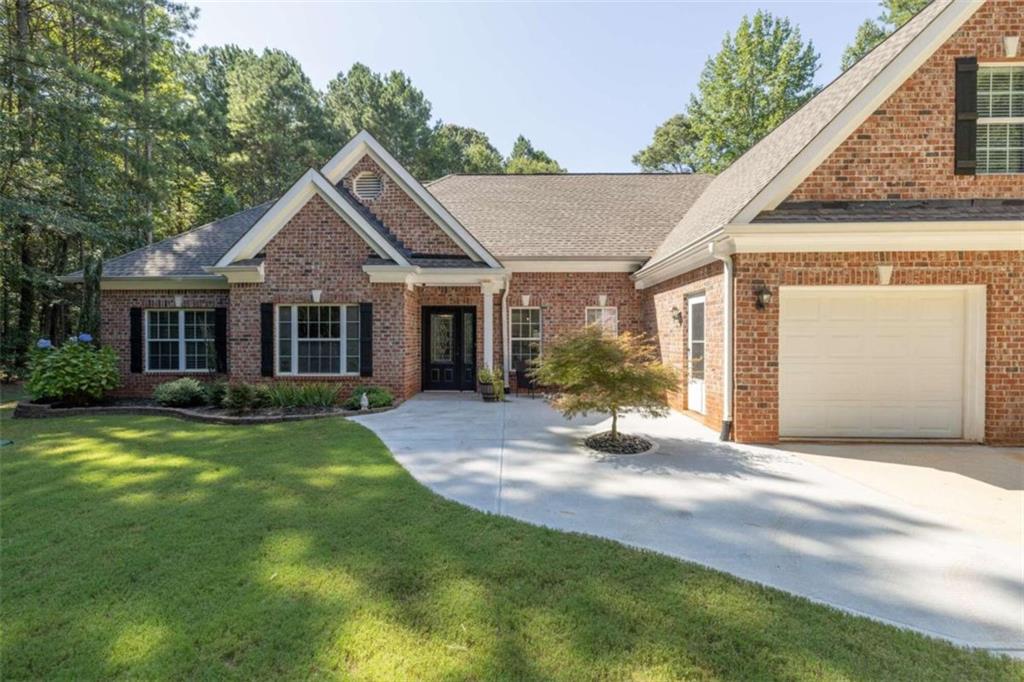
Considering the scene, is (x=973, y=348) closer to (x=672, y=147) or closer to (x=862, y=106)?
(x=862, y=106)

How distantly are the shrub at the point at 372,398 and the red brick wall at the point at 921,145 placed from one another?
8418 millimetres

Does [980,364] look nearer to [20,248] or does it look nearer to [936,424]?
[936,424]

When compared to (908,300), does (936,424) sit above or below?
below

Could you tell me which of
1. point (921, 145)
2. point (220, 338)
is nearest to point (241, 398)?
point (220, 338)

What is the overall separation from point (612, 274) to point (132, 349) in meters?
12.5

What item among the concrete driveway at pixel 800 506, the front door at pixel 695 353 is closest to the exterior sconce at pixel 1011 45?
the front door at pixel 695 353

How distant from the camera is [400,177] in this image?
1195cm

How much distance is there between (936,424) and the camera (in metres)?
7.36

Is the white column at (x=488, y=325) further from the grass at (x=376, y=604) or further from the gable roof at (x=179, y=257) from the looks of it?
the grass at (x=376, y=604)

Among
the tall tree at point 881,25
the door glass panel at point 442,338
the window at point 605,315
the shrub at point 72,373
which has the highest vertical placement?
the tall tree at point 881,25

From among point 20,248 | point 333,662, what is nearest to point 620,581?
point 333,662

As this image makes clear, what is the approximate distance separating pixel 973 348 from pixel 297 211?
12557 millimetres

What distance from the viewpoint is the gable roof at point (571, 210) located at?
12961 mm

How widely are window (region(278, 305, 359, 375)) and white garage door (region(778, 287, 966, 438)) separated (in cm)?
856
